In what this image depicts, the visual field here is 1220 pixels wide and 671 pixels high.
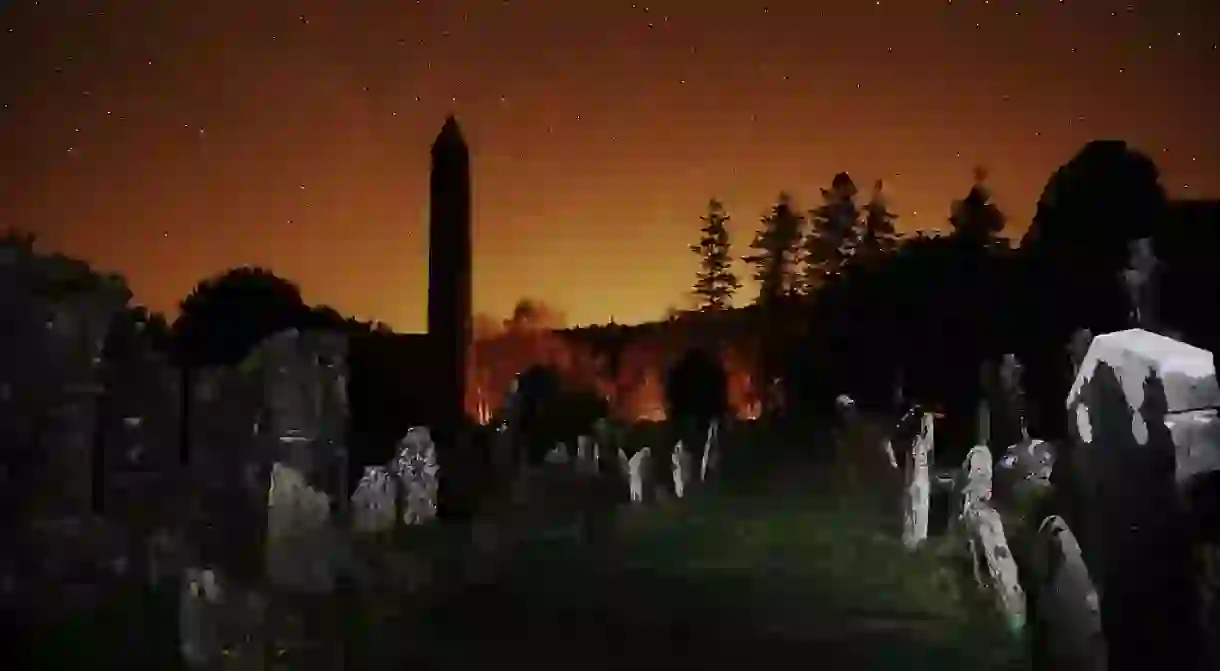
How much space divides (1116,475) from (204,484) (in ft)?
10.2

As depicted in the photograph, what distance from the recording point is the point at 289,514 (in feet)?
13.3

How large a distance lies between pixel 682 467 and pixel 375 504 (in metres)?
1.15

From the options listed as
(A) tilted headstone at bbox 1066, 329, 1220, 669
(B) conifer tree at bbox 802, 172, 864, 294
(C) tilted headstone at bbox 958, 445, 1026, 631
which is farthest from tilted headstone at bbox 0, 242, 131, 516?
(A) tilted headstone at bbox 1066, 329, 1220, 669

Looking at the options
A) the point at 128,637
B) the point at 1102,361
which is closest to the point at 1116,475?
the point at 1102,361

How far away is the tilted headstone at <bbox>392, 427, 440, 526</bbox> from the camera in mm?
4207

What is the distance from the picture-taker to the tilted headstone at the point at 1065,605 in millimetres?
3520

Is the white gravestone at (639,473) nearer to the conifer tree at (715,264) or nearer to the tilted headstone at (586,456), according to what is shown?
the tilted headstone at (586,456)

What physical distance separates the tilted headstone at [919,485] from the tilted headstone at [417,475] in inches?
68.2

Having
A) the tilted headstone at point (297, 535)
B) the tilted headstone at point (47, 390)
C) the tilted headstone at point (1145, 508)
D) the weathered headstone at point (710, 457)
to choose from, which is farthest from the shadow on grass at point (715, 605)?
the tilted headstone at point (47, 390)

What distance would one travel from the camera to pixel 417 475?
424 centimetres

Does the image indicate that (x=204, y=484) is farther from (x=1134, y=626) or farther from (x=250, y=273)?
(x=1134, y=626)

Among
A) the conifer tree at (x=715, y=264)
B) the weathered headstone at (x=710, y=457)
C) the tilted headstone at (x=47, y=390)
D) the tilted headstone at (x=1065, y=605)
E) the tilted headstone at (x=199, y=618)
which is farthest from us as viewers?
the conifer tree at (x=715, y=264)

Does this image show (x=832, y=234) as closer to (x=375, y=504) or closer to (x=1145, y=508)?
(x=1145, y=508)

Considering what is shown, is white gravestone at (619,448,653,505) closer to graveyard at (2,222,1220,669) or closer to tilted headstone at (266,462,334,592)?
graveyard at (2,222,1220,669)
